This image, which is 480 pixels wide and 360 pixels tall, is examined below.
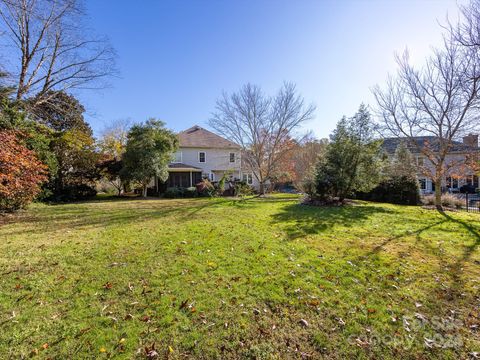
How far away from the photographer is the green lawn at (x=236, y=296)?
2471mm

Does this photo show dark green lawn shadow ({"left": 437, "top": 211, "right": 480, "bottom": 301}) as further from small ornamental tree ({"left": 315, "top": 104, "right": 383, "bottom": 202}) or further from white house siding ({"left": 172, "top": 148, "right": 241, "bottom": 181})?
white house siding ({"left": 172, "top": 148, "right": 241, "bottom": 181})

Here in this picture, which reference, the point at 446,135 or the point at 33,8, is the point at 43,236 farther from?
the point at 446,135

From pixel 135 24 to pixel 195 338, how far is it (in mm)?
12465

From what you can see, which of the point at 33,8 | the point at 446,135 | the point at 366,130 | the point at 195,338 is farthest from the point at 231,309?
the point at 446,135

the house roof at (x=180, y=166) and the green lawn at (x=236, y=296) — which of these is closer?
the green lawn at (x=236, y=296)

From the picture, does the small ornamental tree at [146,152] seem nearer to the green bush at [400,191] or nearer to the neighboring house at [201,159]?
the neighboring house at [201,159]

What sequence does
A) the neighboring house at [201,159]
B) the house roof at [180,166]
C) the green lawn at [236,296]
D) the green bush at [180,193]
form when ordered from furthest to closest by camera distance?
the neighboring house at [201,159], the house roof at [180,166], the green bush at [180,193], the green lawn at [236,296]

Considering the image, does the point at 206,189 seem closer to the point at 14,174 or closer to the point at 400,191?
the point at 14,174

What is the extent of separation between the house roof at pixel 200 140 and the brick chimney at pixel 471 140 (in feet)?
63.4

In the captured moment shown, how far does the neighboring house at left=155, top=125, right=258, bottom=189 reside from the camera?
1013 inches

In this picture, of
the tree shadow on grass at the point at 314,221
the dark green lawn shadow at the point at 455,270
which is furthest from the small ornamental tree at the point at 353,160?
the dark green lawn shadow at the point at 455,270

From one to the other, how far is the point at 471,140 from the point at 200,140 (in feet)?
77.4

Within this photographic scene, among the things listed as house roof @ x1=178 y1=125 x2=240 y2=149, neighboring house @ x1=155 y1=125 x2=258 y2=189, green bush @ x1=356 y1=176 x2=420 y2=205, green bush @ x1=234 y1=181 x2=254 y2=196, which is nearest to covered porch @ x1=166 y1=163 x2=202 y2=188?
neighboring house @ x1=155 y1=125 x2=258 y2=189

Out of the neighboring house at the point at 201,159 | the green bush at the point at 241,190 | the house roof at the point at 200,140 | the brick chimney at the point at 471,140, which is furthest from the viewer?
the house roof at the point at 200,140
